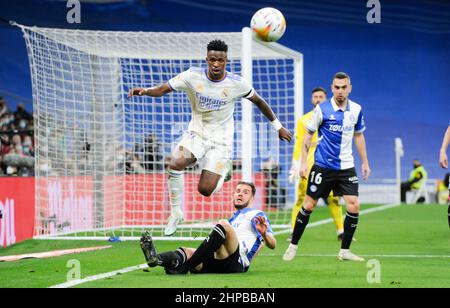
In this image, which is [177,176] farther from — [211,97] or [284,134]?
[284,134]

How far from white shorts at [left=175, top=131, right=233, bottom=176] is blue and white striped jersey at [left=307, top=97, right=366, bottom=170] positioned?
3.65 ft

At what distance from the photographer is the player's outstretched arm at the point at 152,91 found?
9.33m

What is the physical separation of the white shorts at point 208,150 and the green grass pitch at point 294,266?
1.18 metres

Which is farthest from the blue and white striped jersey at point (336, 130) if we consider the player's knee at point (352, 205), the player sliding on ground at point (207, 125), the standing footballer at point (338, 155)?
the player sliding on ground at point (207, 125)

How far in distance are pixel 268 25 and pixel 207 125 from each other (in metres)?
1.32

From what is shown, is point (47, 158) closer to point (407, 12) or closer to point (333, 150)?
point (333, 150)

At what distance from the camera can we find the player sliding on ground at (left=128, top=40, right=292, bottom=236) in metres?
9.67

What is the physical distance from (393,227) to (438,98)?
13.6 meters

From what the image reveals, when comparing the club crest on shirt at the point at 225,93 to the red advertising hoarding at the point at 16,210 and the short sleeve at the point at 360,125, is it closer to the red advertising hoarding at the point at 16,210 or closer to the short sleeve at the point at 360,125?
the short sleeve at the point at 360,125

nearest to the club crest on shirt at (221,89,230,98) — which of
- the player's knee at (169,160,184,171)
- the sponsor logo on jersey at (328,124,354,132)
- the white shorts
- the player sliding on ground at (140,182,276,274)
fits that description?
the white shorts

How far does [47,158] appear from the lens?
46.4 ft

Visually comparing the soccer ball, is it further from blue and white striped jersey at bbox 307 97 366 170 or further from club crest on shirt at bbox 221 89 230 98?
blue and white striped jersey at bbox 307 97 366 170

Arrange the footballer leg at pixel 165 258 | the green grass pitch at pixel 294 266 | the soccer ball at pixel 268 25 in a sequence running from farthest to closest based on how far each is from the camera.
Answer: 1. the soccer ball at pixel 268 25
2. the footballer leg at pixel 165 258
3. the green grass pitch at pixel 294 266

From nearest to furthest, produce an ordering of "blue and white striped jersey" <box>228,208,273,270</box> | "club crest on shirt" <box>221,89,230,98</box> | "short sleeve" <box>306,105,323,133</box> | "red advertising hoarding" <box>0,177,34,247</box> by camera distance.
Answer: "blue and white striped jersey" <box>228,208,273,270</box>, "club crest on shirt" <box>221,89,230,98</box>, "short sleeve" <box>306,105,323,133</box>, "red advertising hoarding" <box>0,177,34,247</box>
